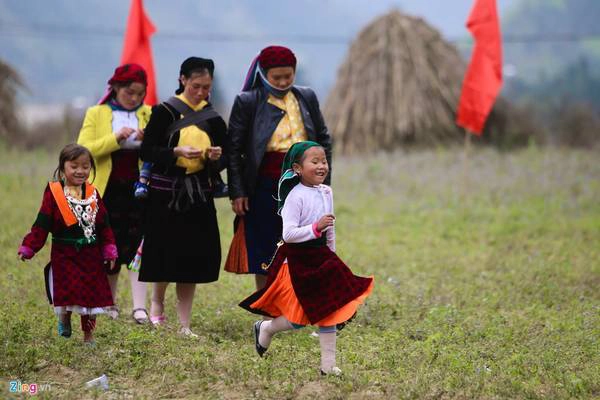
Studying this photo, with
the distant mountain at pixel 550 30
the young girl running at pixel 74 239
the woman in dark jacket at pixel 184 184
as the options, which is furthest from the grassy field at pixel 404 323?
the distant mountain at pixel 550 30

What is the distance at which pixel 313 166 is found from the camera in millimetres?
5535

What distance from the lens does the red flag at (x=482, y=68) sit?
13.4 meters

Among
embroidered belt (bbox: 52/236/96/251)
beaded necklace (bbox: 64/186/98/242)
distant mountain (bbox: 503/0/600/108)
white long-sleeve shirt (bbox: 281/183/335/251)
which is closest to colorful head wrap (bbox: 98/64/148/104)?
beaded necklace (bbox: 64/186/98/242)

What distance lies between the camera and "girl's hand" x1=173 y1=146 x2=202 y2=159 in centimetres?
655

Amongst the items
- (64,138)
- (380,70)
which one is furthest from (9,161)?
(380,70)

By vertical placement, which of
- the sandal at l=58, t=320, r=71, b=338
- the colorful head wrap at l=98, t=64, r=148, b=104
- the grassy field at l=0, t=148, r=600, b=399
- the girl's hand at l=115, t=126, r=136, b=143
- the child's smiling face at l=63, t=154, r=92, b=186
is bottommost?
the grassy field at l=0, t=148, r=600, b=399

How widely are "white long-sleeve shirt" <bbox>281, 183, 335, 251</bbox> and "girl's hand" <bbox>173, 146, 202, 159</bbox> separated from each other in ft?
3.82

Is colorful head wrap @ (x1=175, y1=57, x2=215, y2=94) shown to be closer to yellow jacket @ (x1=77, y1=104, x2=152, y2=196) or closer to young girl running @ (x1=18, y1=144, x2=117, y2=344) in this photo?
yellow jacket @ (x1=77, y1=104, x2=152, y2=196)

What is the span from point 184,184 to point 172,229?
0.32 meters

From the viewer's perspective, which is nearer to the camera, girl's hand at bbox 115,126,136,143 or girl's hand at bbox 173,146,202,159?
girl's hand at bbox 173,146,202,159

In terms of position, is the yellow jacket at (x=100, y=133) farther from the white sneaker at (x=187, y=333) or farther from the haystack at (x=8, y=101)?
the haystack at (x=8, y=101)

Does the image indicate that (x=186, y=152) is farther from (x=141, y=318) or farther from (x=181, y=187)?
(x=141, y=318)

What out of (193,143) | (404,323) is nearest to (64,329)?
(193,143)

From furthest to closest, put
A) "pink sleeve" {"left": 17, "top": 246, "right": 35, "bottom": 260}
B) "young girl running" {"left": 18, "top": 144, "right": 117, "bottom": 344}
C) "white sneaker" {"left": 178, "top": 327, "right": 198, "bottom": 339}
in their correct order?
"white sneaker" {"left": 178, "top": 327, "right": 198, "bottom": 339}, "young girl running" {"left": 18, "top": 144, "right": 117, "bottom": 344}, "pink sleeve" {"left": 17, "top": 246, "right": 35, "bottom": 260}
